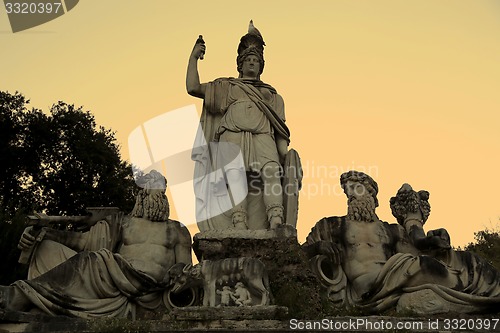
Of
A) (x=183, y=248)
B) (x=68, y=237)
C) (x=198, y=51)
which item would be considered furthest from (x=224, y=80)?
(x=68, y=237)

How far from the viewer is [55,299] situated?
9.01 m

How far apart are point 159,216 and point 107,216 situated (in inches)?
32.1

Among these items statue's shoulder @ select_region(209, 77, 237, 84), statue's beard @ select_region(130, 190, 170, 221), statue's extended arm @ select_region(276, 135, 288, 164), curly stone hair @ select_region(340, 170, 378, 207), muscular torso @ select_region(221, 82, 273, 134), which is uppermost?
statue's shoulder @ select_region(209, 77, 237, 84)

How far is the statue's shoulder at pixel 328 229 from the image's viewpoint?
1041cm

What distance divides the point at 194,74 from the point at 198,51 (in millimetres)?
409

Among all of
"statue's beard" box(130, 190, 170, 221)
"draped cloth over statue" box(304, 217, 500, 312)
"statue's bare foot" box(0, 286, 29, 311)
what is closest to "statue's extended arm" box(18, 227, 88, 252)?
"statue's beard" box(130, 190, 170, 221)

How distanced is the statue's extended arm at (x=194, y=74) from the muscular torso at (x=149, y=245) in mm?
2598

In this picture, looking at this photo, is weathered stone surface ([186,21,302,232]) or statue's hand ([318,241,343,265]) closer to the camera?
statue's hand ([318,241,343,265])

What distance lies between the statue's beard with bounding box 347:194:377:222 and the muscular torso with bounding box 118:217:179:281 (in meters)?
2.73

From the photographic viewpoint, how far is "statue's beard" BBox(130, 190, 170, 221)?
34.1ft

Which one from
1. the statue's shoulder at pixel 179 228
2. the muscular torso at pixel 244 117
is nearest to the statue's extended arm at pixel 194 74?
the muscular torso at pixel 244 117

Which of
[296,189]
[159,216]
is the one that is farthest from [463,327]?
[159,216]

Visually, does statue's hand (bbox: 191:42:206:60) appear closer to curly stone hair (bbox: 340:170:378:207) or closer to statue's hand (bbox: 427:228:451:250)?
curly stone hair (bbox: 340:170:378:207)

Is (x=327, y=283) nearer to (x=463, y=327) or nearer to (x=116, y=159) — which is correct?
(x=463, y=327)
